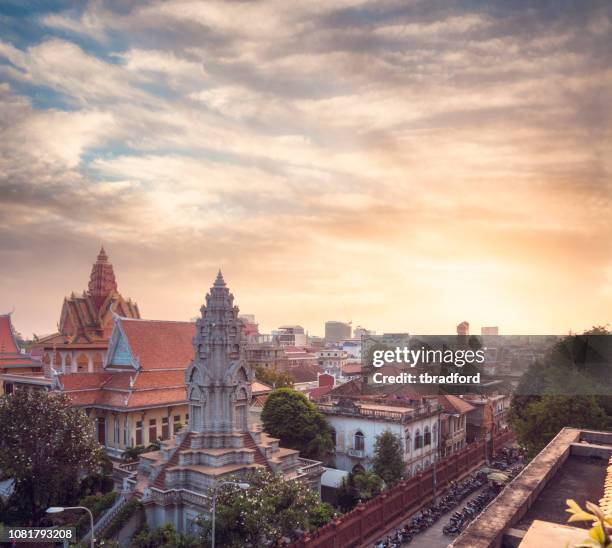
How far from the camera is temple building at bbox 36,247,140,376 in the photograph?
184ft

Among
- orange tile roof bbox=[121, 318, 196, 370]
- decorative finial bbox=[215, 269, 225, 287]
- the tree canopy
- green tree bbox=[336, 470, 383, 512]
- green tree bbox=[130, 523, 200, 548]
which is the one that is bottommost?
green tree bbox=[336, 470, 383, 512]

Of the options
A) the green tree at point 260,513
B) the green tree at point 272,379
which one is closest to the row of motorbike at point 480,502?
the green tree at point 260,513

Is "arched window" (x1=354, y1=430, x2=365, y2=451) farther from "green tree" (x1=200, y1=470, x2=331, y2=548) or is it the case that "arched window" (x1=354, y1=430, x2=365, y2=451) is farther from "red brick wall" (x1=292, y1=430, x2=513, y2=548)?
"green tree" (x1=200, y1=470, x2=331, y2=548)

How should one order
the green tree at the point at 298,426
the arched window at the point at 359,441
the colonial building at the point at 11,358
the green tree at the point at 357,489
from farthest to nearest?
the colonial building at the point at 11,358
the arched window at the point at 359,441
the green tree at the point at 298,426
the green tree at the point at 357,489


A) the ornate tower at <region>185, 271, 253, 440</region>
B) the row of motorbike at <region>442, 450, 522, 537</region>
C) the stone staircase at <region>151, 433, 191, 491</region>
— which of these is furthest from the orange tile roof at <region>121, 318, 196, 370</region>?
the row of motorbike at <region>442, 450, 522, 537</region>

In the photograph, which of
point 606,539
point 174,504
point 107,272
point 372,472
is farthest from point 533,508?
point 107,272

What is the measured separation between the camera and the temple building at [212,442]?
25531mm

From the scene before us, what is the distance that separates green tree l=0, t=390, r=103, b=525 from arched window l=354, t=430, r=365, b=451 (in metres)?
17.5

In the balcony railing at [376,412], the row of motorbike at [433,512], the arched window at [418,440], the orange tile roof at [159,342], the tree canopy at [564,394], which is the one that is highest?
the orange tile roof at [159,342]

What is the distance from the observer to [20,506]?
2753 centimetres

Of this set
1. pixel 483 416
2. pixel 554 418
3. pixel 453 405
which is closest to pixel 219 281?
pixel 554 418

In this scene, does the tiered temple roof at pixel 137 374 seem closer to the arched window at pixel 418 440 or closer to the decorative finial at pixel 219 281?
the decorative finial at pixel 219 281

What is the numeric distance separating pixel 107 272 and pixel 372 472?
44.4 m

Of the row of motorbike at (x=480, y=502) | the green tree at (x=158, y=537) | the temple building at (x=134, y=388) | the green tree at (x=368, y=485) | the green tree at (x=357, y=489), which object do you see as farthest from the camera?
the temple building at (x=134, y=388)
